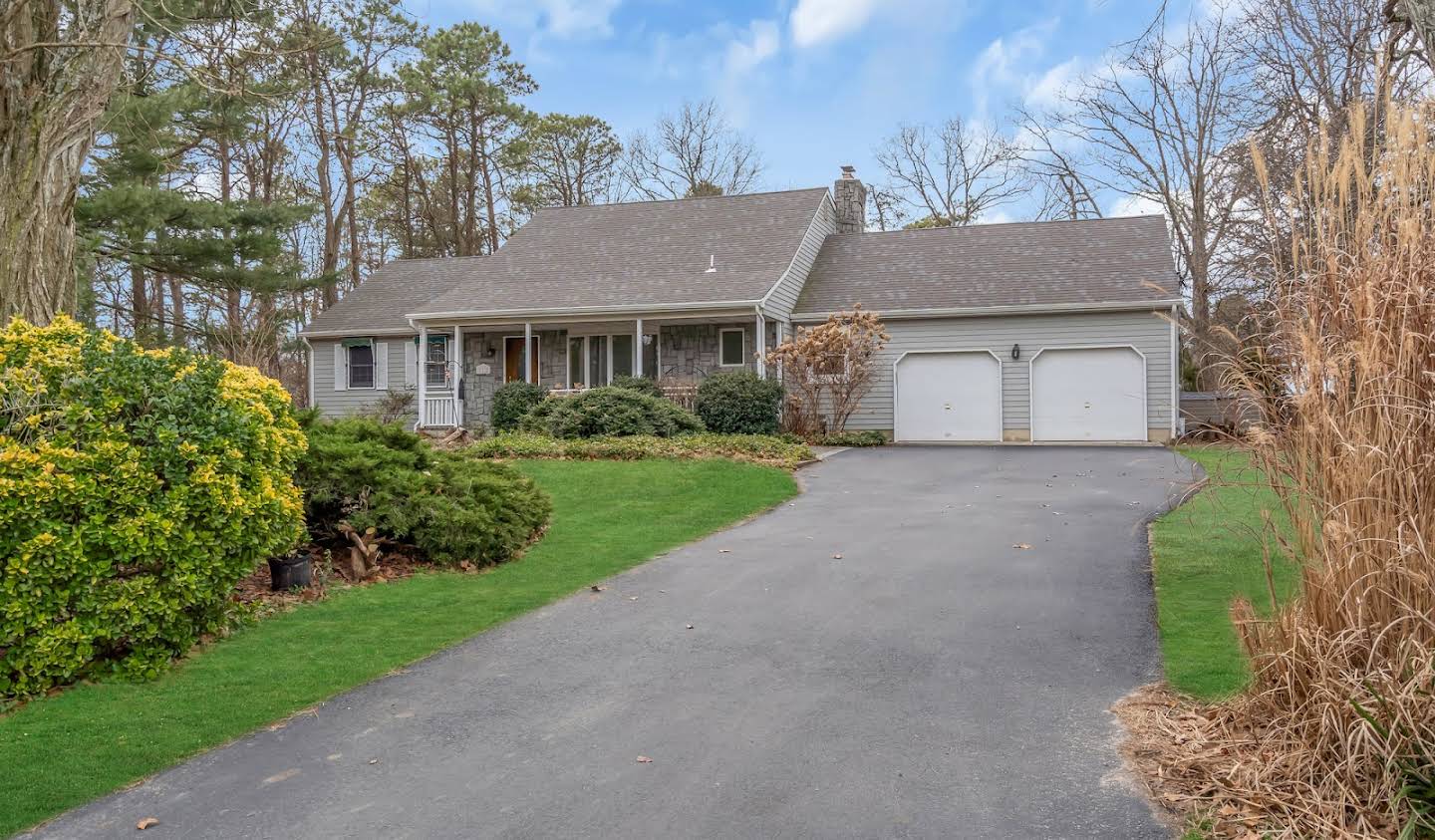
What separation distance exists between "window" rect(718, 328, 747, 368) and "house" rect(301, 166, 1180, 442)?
3 centimetres

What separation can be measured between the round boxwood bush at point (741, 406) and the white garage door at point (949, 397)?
3.13 metres

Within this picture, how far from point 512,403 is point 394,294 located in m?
8.22

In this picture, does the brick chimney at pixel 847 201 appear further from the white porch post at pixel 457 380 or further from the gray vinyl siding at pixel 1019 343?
the white porch post at pixel 457 380

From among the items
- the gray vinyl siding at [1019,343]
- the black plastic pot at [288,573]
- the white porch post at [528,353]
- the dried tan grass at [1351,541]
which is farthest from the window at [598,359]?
the dried tan grass at [1351,541]

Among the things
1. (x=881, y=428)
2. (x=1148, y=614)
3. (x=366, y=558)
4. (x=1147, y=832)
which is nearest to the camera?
(x=1147, y=832)

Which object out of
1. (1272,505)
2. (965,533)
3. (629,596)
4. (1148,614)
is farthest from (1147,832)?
(965,533)

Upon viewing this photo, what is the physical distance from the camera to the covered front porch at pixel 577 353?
1931 cm

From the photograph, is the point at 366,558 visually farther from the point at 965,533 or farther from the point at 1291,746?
the point at 1291,746

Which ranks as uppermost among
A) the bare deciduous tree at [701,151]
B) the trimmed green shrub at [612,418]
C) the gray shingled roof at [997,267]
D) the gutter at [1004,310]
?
the bare deciduous tree at [701,151]

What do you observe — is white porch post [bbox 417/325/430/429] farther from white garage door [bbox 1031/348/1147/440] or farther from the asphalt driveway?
the asphalt driveway

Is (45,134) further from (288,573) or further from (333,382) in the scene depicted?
(333,382)

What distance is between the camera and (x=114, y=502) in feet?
14.8

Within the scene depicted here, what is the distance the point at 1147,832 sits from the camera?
9.75 feet

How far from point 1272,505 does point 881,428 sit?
15.1 m
